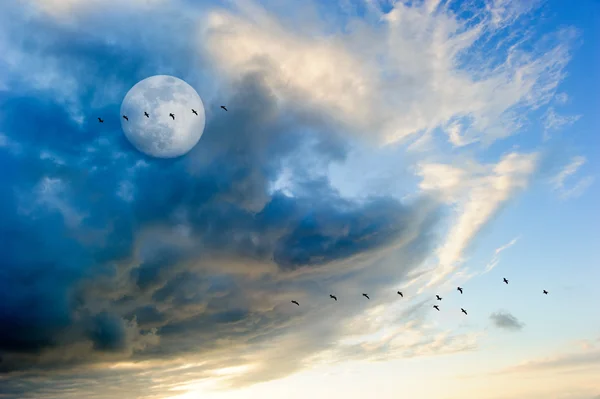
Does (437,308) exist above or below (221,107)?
below

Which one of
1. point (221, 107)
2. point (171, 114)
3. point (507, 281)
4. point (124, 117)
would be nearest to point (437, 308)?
point (507, 281)

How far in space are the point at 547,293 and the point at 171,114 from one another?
109 m

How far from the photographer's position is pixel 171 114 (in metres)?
130

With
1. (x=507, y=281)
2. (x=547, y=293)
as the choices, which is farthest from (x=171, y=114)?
(x=547, y=293)

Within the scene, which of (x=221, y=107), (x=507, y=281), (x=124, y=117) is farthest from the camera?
(x=124, y=117)

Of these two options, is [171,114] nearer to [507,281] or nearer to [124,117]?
[124,117]

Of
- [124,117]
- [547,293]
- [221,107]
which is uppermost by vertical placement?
[124,117]

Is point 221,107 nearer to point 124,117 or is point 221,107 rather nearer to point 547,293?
point 124,117

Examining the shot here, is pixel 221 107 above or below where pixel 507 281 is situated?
above

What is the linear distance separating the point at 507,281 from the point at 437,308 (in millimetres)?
19252

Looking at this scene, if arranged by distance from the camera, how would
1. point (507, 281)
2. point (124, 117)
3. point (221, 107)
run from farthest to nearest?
point (124, 117)
point (221, 107)
point (507, 281)

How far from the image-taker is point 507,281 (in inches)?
4771

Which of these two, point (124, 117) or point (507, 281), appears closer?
point (507, 281)

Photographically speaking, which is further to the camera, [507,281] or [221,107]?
[221,107]
